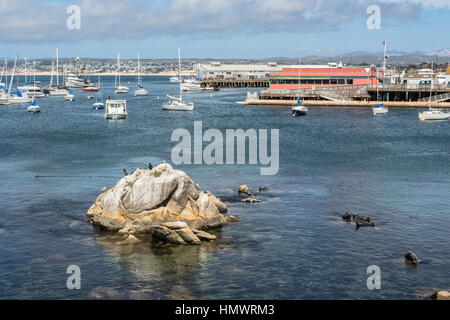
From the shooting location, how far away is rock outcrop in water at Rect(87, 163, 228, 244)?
125ft

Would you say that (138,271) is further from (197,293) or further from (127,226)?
(127,226)

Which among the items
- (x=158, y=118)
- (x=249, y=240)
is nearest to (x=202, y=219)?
(x=249, y=240)

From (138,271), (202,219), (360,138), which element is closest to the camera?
(138,271)

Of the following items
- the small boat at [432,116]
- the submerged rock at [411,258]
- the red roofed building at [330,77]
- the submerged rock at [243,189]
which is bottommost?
the submerged rock at [411,258]

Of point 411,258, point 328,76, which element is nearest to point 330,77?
point 328,76

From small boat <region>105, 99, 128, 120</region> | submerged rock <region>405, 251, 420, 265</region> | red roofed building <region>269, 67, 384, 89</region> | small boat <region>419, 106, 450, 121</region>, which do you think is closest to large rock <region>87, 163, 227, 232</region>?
submerged rock <region>405, 251, 420, 265</region>

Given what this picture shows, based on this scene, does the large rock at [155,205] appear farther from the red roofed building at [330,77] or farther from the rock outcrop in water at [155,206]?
the red roofed building at [330,77]

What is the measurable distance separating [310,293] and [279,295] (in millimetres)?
1764

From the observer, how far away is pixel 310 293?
92.6 feet

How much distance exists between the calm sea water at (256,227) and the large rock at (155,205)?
1.48m

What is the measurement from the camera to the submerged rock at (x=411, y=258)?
32250mm

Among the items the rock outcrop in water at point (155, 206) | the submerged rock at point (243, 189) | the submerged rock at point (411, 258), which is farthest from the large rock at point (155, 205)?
the submerged rock at point (411, 258)

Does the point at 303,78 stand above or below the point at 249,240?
above

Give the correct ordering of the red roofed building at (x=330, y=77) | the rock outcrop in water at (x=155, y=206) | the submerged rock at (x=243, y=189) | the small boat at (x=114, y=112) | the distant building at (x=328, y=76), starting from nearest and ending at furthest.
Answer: the rock outcrop in water at (x=155, y=206), the submerged rock at (x=243, y=189), the small boat at (x=114, y=112), the red roofed building at (x=330, y=77), the distant building at (x=328, y=76)
